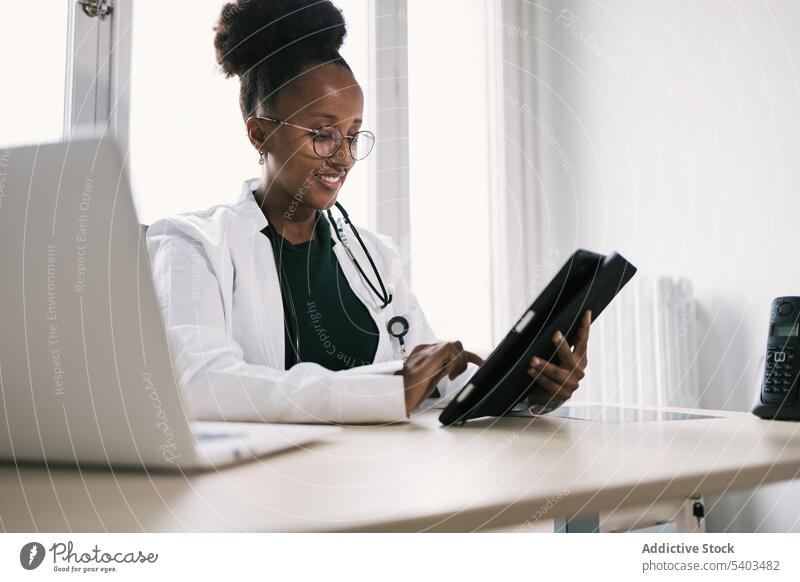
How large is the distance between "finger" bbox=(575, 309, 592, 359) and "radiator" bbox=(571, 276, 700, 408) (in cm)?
82

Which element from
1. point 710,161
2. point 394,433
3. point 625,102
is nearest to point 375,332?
Result: point 394,433

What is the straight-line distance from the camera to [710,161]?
55.2 inches

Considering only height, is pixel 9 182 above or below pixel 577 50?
below

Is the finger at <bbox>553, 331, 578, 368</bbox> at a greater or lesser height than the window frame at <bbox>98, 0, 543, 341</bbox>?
lesser

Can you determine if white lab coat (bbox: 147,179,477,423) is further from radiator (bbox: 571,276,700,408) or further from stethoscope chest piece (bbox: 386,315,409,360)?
radiator (bbox: 571,276,700,408)

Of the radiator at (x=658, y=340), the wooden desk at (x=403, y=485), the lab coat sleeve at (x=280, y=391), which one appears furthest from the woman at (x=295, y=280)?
the radiator at (x=658, y=340)

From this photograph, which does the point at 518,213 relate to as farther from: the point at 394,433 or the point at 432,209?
the point at 394,433

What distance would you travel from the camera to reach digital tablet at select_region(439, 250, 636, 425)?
56cm

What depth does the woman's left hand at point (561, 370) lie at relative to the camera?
60 centimetres

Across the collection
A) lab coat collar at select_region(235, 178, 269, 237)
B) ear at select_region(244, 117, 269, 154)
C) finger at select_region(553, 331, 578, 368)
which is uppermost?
ear at select_region(244, 117, 269, 154)

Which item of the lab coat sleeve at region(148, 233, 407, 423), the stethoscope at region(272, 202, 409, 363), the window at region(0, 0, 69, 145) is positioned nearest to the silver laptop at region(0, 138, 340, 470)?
the lab coat sleeve at region(148, 233, 407, 423)

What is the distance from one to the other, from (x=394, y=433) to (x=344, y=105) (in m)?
0.61

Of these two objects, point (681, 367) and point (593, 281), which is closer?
point (593, 281)

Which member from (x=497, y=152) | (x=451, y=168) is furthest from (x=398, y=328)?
(x=497, y=152)
